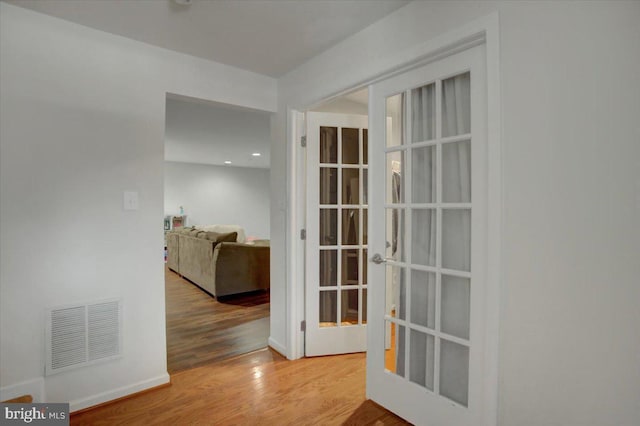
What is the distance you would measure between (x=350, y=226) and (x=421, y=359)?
1.23 metres

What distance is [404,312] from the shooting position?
1.93 m

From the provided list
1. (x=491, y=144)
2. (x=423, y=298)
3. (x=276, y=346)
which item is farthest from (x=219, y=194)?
(x=491, y=144)

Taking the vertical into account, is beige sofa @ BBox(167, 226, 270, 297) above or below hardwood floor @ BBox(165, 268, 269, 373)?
above

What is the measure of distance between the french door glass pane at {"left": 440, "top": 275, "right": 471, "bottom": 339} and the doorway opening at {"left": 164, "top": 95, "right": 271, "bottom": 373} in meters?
1.84

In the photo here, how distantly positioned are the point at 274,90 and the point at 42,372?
2.56 m

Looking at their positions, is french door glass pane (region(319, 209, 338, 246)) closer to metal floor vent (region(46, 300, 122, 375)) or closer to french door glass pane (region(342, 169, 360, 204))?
french door glass pane (region(342, 169, 360, 204))

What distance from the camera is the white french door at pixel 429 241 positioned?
1.58 m

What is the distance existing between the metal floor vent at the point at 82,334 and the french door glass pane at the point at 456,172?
7.07 ft

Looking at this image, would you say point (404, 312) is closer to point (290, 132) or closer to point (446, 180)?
point (446, 180)

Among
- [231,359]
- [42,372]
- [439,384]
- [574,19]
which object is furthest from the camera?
[231,359]

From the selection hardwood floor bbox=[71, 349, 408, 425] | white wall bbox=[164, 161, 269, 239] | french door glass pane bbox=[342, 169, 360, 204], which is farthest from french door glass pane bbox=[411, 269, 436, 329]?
white wall bbox=[164, 161, 269, 239]

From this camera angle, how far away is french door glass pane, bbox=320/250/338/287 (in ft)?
9.08

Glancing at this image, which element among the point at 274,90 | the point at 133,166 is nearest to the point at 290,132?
the point at 274,90

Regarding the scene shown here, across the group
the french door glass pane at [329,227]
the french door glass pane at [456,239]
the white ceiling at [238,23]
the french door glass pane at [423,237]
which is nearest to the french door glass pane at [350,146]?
the white ceiling at [238,23]
